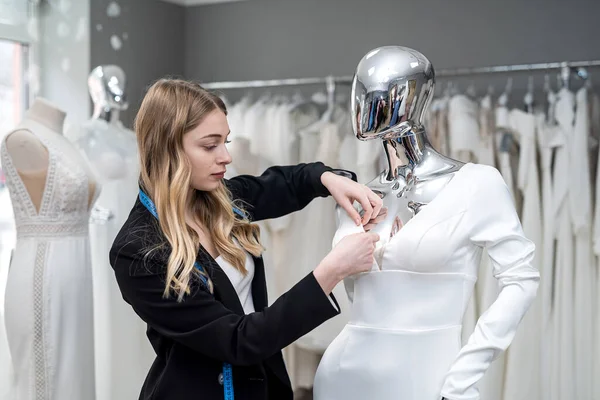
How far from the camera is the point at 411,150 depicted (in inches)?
72.2

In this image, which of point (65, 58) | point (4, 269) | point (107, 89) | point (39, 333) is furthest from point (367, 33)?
point (39, 333)

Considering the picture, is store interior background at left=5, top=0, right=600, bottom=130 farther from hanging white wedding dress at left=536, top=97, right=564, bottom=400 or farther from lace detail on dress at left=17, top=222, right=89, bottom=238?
lace detail on dress at left=17, top=222, right=89, bottom=238

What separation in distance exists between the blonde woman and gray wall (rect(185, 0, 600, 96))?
2112 mm

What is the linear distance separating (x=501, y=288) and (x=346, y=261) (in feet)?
1.16

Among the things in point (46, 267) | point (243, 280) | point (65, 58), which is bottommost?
point (46, 267)

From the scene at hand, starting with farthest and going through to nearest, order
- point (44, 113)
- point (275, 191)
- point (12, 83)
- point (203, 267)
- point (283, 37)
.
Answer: point (283, 37) < point (12, 83) < point (44, 113) < point (275, 191) < point (203, 267)

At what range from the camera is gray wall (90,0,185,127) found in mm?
4188

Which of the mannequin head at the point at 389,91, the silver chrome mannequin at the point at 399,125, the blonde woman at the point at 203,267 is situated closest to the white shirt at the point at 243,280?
the blonde woman at the point at 203,267

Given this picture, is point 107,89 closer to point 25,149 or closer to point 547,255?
point 25,149

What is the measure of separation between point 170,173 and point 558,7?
8.39 feet

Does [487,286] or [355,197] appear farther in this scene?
[487,286]

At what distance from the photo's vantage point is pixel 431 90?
70.6 inches

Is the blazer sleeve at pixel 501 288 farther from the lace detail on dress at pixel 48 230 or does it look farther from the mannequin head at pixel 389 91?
the lace detail on dress at pixel 48 230

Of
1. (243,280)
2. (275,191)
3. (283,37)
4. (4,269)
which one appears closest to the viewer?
(243,280)
